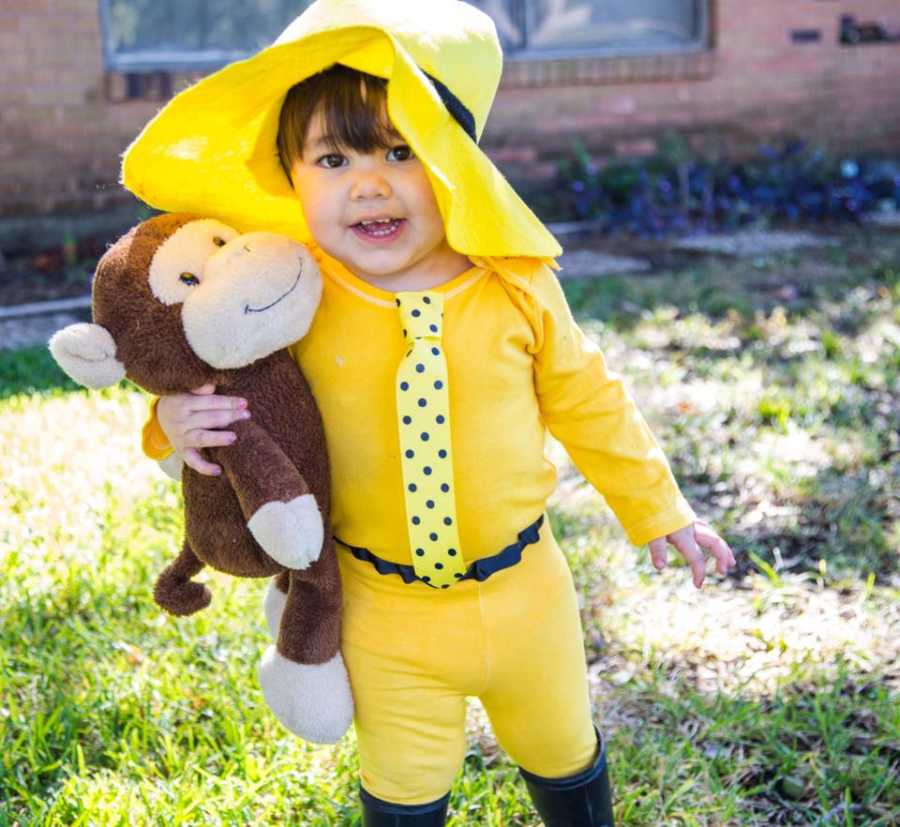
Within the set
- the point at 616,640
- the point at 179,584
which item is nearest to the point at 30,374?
the point at 616,640

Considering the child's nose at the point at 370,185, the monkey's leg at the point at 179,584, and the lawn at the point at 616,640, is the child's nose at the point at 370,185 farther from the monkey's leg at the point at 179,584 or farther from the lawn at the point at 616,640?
the lawn at the point at 616,640

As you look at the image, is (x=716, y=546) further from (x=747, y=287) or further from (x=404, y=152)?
(x=747, y=287)

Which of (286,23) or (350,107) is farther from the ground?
(350,107)

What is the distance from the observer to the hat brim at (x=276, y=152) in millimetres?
1525

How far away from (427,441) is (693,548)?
18.9 inches

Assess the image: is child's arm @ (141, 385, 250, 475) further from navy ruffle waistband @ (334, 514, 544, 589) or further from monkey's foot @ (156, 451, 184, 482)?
navy ruffle waistband @ (334, 514, 544, 589)

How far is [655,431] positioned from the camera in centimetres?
383

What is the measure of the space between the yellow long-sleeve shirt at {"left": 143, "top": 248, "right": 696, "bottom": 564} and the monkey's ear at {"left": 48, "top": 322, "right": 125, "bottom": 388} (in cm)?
16

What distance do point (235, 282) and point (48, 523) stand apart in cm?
181

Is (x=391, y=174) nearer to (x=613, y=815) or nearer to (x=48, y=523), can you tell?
(x=613, y=815)

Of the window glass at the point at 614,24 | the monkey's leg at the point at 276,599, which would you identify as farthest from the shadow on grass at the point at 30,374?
the window glass at the point at 614,24

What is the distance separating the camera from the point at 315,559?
1.60 m

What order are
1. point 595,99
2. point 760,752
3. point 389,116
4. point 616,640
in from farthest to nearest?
point 595,99 < point 616,640 < point 760,752 < point 389,116

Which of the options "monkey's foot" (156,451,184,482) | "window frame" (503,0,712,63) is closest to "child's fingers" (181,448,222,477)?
"monkey's foot" (156,451,184,482)
